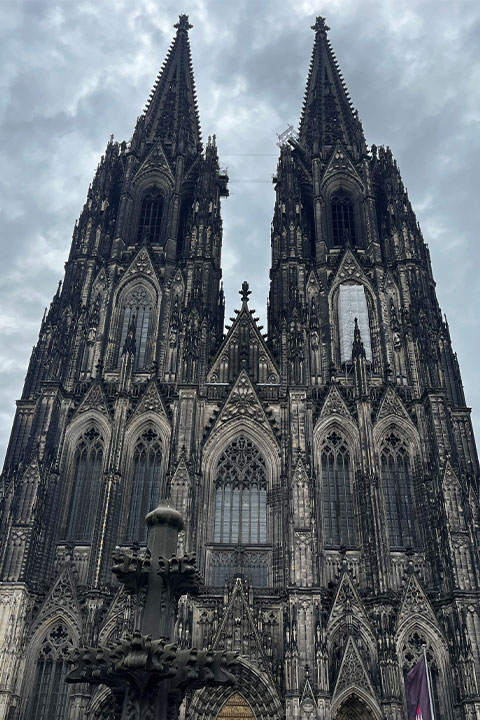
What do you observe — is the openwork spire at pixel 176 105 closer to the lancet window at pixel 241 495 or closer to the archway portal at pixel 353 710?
the lancet window at pixel 241 495

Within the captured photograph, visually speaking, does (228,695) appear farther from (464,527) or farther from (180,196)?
(180,196)

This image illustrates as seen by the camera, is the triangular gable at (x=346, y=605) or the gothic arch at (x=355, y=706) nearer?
the gothic arch at (x=355, y=706)

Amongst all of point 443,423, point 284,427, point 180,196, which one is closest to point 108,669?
point 284,427

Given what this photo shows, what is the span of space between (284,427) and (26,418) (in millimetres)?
11646

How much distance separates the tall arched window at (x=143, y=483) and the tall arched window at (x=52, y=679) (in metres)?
4.53

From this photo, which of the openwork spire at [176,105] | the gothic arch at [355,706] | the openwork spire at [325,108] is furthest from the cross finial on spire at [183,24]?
the gothic arch at [355,706]

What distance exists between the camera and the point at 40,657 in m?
25.8

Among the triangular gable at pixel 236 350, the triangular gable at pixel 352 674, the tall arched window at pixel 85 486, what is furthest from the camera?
the triangular gable at pixel 236 350

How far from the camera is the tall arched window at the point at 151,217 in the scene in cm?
3884

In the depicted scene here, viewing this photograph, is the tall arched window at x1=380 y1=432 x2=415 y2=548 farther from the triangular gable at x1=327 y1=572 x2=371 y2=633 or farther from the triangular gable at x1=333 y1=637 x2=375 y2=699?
the triangular gable at x1=333 y1=637 x2=375 y2=699

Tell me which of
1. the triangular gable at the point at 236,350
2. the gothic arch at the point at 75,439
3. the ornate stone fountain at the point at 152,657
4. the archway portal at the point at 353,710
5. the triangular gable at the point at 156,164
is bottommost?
the ornate stone fountain at the point at 152,657

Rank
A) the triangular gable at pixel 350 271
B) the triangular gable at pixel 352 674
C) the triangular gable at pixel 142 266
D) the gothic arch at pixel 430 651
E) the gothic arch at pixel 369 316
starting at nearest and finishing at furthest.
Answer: the triangular gable at pixel 352 674, the gothic arch at pixel 430 651, the gothic arch at pixel 369 316, the triangular gable at pixel 350 271, the triangular gable at pixel 142 266

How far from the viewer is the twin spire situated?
4394 centimetres

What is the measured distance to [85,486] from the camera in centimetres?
2992
